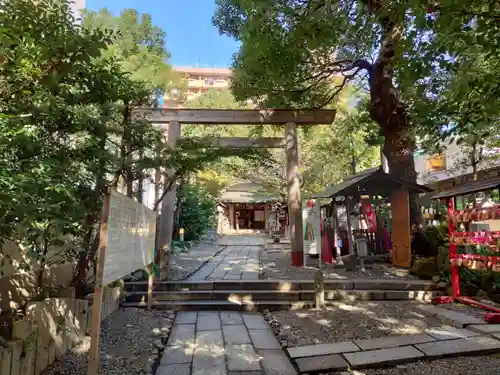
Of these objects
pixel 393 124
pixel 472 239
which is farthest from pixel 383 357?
pixel 393 124

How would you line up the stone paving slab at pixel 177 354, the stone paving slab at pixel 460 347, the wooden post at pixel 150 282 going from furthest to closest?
the wooden post at pixel 150 282, the stone paving slab at pixel 460 347, the stone paving slab at pixel 177 354

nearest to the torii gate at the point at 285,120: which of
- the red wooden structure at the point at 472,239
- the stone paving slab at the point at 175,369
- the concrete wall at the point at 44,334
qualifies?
the red wooden structure at the point at 472,239

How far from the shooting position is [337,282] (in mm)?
6293

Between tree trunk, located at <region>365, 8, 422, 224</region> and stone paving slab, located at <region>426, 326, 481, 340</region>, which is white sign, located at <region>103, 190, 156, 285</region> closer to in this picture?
stone paving slab, located at <region>426, 326, 481, 340</region>

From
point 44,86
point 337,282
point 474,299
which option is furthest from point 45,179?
point 474,299

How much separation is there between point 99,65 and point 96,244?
206cm

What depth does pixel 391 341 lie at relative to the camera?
398 cm

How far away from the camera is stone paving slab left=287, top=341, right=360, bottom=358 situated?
12.2ft

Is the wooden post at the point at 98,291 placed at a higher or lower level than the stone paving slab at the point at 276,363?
higher

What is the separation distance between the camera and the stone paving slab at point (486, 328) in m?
4.25

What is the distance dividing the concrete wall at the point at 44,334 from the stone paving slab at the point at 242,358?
1.61 metres

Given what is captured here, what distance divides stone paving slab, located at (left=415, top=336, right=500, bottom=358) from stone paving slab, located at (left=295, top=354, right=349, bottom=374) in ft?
2.97

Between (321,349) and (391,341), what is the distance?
82 cm

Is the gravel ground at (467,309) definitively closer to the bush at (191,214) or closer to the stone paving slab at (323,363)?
the stone paving slab at (323,363)
